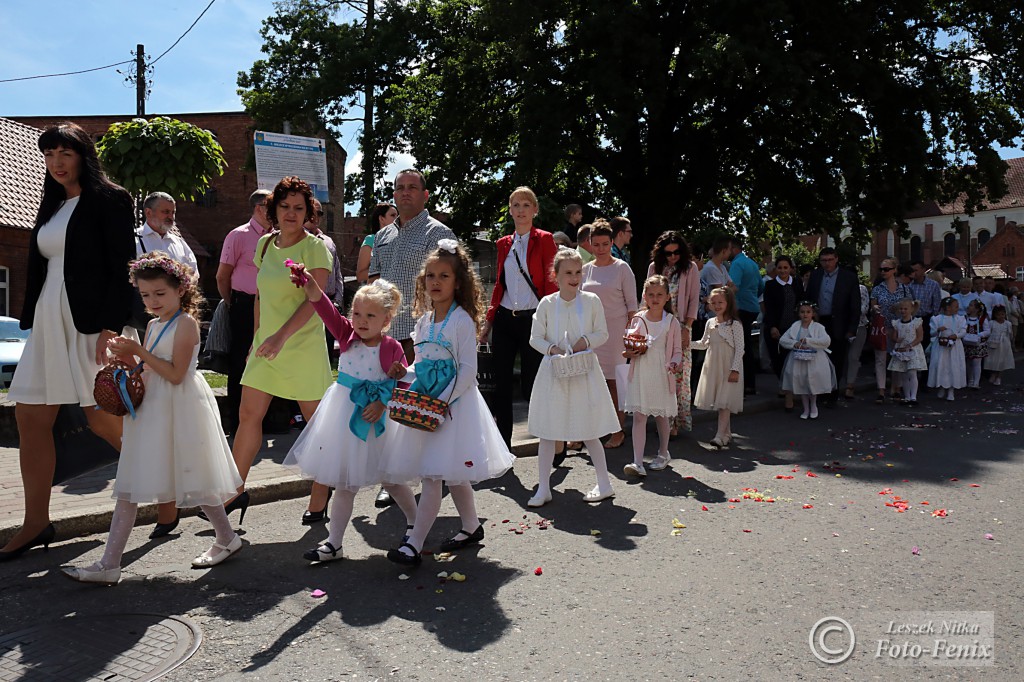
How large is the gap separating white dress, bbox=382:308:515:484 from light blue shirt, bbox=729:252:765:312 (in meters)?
7.89

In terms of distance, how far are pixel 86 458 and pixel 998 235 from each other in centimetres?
9768

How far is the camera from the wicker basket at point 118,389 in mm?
4332

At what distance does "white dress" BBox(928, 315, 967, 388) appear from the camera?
14.0m

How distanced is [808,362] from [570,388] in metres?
5.77

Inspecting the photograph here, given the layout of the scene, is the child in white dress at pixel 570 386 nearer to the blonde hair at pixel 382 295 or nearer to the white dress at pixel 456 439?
the white dress at pixel 456 439

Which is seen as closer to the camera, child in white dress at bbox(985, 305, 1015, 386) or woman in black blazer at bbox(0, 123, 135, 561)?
woman in black blazer at bbox(0, 123, 135, 561)

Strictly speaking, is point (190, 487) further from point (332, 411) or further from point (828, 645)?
point (828, 645)

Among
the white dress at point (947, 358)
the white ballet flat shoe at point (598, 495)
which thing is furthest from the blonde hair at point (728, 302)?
the white dress at point (947, 358)

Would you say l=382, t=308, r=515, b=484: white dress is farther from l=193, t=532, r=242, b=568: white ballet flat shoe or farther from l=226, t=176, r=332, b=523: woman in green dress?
l=193, t=532, r=242, b=568: white ballet flat shoe

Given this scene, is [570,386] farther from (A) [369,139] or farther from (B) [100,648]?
(A) [369,139]

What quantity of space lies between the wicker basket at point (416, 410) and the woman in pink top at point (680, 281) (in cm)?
454

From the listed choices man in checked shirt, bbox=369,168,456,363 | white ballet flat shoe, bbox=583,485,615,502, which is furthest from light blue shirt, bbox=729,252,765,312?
man in checked shirt, bbox=369,168,456,363

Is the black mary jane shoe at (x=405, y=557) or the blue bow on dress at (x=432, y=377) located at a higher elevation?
the blue bow on dress at (x=432, y=377)

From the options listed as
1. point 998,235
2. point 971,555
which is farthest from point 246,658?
point 998,235
